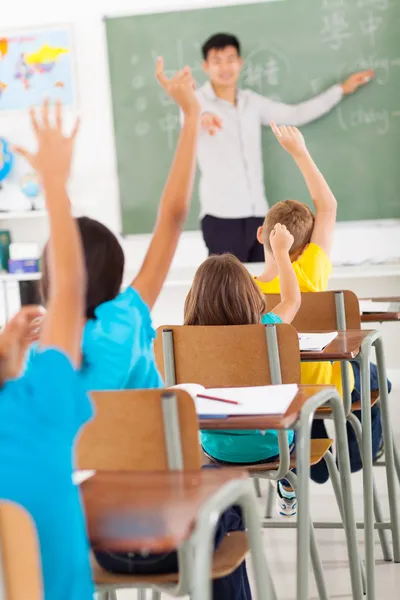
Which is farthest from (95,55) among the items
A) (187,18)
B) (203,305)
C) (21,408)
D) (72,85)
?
(21,408)

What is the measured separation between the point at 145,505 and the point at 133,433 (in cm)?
33

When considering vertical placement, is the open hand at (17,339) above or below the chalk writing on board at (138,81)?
below

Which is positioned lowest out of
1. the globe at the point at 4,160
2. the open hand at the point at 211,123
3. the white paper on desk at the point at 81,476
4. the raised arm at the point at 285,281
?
the white paper on desk at the point at 81,476

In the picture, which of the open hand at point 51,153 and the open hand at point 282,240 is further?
the open hand at point 282,240

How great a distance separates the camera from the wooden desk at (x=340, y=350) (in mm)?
2240

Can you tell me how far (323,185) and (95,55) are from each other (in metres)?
2.92

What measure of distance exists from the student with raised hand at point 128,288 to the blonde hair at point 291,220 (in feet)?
4.66

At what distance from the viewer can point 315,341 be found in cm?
246

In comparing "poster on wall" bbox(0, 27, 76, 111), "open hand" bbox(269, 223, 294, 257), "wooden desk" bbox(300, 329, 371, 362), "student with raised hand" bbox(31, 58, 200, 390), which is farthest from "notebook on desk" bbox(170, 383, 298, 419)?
"poster on wall" bbox(0, 27, 76, 111)

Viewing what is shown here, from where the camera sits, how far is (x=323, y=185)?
11.0 ft

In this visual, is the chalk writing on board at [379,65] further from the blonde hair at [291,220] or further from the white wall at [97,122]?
the blonde hair at [291,220]

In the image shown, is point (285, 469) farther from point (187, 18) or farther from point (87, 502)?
point (187, 18)

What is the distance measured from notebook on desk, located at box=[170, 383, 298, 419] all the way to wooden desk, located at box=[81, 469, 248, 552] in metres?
0.30

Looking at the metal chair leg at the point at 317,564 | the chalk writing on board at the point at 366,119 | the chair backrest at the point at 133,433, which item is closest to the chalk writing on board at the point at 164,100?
the chalk writing on board at the point at 366,119
